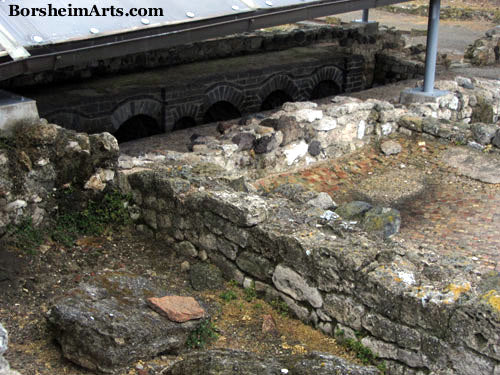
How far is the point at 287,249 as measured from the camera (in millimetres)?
5344

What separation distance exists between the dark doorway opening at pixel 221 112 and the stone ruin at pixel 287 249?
596 cm

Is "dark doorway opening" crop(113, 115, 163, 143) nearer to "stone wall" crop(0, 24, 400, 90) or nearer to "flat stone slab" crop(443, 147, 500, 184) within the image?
"stone wall" crop(0, 24, 400, 90)

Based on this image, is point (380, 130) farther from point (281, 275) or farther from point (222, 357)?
point (222, 357)

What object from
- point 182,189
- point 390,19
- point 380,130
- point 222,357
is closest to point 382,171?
point 380,130

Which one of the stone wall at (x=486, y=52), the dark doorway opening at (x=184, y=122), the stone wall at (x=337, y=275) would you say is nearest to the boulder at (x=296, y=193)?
the stone wall at (x=337, y=275)

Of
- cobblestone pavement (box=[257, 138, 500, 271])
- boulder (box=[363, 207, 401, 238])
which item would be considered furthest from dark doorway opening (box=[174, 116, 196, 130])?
boulder (box=[363, 207, 401, 238])

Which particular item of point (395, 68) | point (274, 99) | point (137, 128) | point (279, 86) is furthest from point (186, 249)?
point (395, 68)

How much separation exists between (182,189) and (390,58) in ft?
41.1

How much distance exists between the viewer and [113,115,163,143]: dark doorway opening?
13.3 metres

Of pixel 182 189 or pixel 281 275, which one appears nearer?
pixel 281 275

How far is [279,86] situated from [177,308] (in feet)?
36.9

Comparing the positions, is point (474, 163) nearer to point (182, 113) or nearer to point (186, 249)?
point (186, 249)

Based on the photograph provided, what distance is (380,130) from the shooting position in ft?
34.2

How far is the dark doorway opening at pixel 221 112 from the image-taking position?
14500mm
